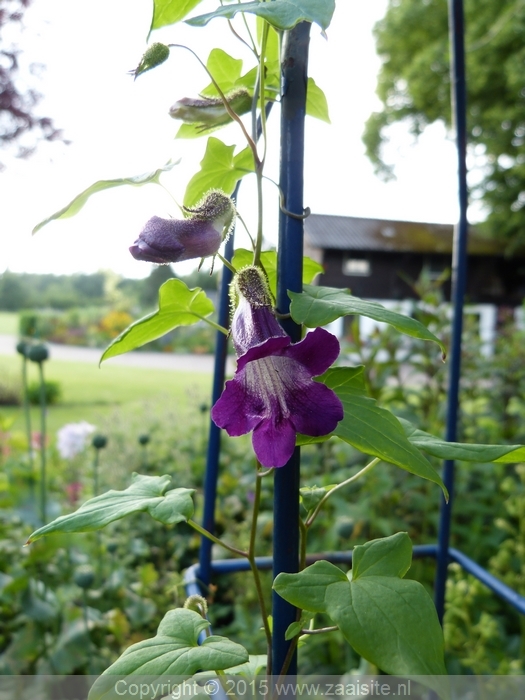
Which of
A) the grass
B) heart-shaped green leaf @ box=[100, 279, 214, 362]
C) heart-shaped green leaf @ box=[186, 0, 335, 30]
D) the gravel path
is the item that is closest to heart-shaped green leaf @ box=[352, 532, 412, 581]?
heart-shaped green leaf @ box=[100, 279, 214, 362]

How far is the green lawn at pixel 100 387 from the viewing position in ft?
18.2

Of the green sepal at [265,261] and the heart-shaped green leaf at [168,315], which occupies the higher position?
the green sepal at [265,261]

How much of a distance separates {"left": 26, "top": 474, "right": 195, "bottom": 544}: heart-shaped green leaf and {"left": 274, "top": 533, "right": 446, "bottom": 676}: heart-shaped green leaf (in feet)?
0.40

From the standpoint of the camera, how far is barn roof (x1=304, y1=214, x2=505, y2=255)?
17031 millimetres

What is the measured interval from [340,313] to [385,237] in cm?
1798

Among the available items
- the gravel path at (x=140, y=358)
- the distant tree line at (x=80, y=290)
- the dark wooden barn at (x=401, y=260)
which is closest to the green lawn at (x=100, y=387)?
the gravel path at (x=140, y=358)

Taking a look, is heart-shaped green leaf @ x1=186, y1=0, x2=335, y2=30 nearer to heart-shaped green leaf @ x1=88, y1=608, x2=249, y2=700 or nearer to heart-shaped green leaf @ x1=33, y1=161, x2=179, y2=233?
heart-shaped green leaf @ x1=33, y1=161, x2=179, y2=233

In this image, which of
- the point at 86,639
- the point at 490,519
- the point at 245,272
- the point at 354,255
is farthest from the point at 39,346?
the point at 354,255

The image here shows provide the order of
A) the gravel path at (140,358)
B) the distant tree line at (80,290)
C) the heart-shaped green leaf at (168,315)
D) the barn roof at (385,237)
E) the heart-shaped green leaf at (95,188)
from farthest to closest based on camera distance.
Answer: the barn roof at (385,237) → the distant tree line at (80,290) → the gravel path at (140,358) → the heart-shaped green leaf at (168,315) → the heart-shaped green leaf at (95,188)

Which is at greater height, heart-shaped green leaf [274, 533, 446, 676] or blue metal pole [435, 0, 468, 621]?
blue metal pole [435, 0, 468, 621]

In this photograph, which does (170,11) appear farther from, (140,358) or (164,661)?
(140,358)

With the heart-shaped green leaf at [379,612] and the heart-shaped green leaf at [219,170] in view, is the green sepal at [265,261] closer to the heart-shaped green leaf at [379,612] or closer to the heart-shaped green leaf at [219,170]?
the heart-shaped green leaf at [219,170]

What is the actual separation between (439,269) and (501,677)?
1728cm

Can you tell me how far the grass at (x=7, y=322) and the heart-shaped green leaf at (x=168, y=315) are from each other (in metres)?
14.1
